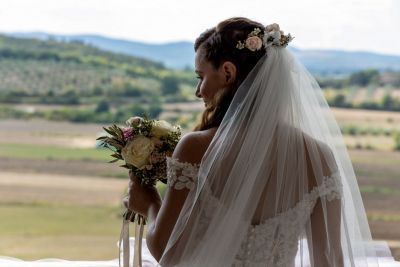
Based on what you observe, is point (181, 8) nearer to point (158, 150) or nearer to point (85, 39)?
point (85, 39)

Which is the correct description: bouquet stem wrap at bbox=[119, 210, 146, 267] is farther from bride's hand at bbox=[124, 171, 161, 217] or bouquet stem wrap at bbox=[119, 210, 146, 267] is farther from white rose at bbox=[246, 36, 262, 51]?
white rose at bbox=[246, 36, 262, 51]

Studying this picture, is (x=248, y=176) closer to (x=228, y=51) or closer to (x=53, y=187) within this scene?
(x=228, y=51)

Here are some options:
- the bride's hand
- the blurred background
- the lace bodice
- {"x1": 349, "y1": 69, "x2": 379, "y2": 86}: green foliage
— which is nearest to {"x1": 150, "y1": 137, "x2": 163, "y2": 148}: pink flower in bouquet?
the bride's hand

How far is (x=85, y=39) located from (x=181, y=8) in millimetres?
550

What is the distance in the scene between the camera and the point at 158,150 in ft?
6.69

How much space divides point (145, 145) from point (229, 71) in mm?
361

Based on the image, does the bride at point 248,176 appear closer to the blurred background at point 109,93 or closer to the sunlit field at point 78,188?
the blurred background at point 109,93

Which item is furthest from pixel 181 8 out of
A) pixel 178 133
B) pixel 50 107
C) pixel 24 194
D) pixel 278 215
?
pixel 278 215

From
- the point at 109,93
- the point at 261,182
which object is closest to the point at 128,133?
the point at 261,182

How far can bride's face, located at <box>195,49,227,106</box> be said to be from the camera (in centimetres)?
182

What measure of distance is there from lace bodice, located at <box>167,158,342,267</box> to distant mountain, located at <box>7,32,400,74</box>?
193 cm

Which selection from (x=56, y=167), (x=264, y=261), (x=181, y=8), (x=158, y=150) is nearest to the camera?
(x=264, y=261)

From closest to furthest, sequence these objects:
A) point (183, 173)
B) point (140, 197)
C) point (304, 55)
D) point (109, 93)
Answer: point (183, 173)
point (140, 197)
point (109, 93)
point (304, 55)

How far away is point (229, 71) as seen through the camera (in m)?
1.81
